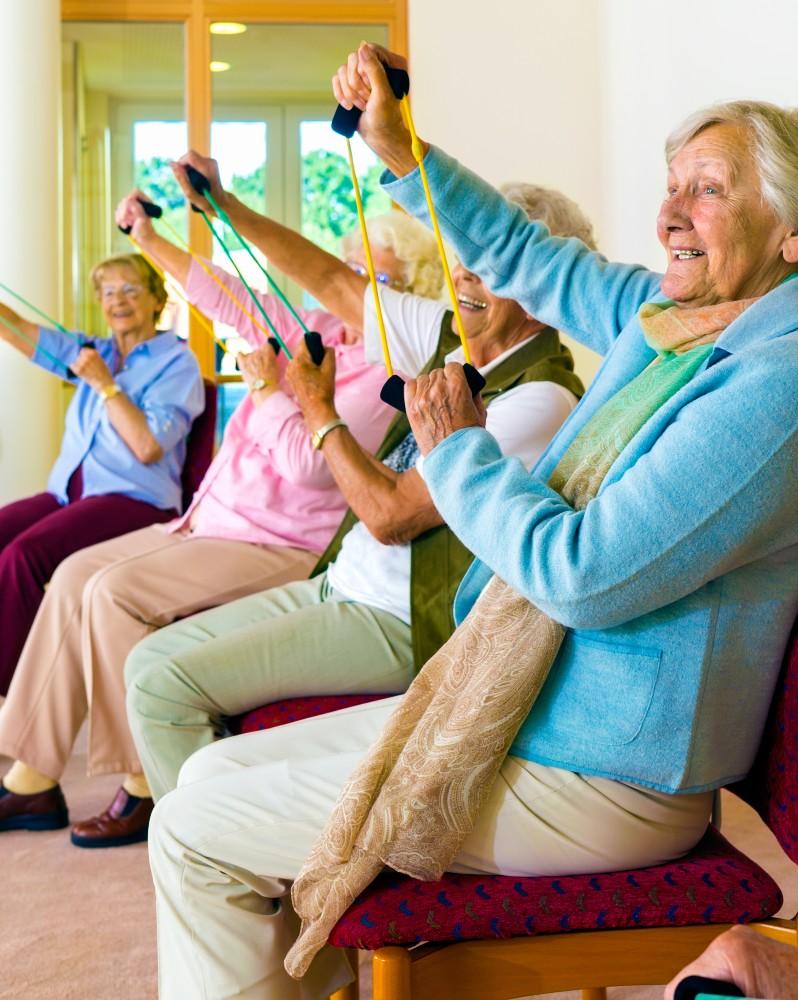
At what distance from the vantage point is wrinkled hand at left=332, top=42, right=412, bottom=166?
5.36 ft

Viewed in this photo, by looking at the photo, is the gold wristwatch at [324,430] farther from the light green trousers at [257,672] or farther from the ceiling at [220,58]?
the ceiling at [220,58]

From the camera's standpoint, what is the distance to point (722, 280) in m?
1.38

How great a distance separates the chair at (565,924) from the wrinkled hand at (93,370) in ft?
7.61

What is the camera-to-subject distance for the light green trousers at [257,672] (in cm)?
194

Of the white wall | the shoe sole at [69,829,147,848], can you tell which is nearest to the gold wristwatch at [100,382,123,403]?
the shoe sole at [69,829,147,848]

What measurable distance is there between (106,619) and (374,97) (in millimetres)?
1349

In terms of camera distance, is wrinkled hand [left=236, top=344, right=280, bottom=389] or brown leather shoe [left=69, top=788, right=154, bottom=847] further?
brown leather shoe [left=69, top=788, right=154, bottom=847]

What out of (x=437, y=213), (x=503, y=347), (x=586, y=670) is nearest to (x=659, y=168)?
(x=503, y=347)

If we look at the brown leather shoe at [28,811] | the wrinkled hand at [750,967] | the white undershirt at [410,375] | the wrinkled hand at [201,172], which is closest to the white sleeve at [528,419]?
the white undershirt at [410,375]

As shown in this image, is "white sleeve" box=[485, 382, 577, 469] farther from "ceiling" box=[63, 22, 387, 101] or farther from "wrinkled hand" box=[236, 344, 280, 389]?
"ceiling" box=[63, 22, 387, 101]

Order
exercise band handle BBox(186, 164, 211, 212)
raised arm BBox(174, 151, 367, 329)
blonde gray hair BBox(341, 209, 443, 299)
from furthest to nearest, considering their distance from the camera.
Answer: blonde gray hair BBox(341, 209, 443, 299) < raised arm BBox(174, 151, 367, 329) < exercise band handle BBox(186, 164, 211, 212)

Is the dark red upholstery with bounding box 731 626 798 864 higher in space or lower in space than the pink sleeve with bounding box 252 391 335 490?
lower

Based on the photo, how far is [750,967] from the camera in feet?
2.87

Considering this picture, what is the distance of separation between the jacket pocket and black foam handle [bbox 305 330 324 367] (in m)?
0.90
